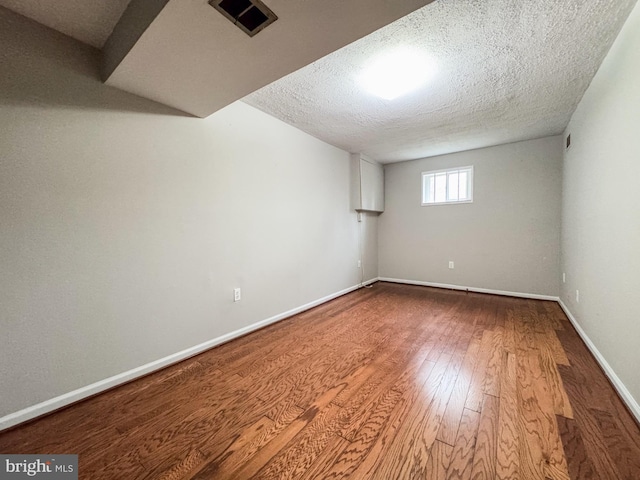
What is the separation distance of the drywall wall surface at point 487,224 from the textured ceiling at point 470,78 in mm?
494

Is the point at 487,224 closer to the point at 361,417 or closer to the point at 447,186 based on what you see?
the point at 447,186

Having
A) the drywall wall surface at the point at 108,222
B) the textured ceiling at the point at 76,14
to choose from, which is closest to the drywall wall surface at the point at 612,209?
the drywall wall surface at the point at 108,222

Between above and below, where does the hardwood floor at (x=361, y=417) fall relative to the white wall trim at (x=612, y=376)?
below

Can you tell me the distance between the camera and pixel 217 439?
3.93ft

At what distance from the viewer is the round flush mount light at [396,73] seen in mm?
1754

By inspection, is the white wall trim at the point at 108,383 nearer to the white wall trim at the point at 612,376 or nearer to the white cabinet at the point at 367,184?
the white cabinet at the point at 367,184

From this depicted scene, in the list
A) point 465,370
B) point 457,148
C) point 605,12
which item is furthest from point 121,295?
point 457,148

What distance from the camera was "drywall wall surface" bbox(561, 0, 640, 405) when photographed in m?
1.35

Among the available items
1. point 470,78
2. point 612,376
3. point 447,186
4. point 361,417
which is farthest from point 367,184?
point 361,417

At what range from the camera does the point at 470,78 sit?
6.59 ft

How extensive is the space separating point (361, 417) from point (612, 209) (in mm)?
2073

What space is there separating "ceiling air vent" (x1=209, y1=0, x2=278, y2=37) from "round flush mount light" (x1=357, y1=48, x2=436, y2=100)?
0.96 m

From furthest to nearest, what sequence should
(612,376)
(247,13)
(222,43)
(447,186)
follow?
(447,186)
(612,376)
(222,43)
(247,13)

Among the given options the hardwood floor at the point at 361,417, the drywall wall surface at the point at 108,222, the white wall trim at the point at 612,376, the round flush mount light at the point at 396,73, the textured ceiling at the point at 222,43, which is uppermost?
the round flush mount light at the point at 396,73
